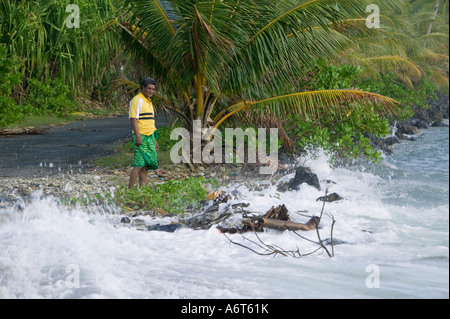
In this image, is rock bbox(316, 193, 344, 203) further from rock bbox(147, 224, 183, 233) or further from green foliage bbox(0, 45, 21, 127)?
green foliage bbox(0, 45, 21, 127)

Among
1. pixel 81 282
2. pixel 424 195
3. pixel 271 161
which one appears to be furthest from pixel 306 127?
pixel 81 282

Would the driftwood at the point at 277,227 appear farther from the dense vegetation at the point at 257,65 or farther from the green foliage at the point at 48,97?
the green foliage at the point at 48,97

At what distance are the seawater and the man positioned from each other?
2.37ft

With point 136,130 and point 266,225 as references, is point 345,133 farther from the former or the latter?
point 136,130

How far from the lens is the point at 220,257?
231 inches

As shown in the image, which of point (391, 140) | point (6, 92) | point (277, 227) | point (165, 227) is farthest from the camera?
point (391, 140)

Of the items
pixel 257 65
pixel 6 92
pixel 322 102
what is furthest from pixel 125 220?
pixel 6 92

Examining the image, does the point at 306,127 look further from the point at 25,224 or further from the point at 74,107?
the point at 74,107

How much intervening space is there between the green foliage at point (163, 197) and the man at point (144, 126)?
0.23 meters

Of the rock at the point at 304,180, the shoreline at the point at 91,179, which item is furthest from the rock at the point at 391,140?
the rock at the point at 304,180

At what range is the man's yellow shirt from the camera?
6914mm

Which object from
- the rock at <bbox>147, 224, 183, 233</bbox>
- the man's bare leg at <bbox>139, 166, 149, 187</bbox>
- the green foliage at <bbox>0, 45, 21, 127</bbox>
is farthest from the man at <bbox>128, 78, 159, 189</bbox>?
the green foliage at <bbox>0, 45, 21, 127</bbox>

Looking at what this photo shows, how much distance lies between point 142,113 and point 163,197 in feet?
4.03
